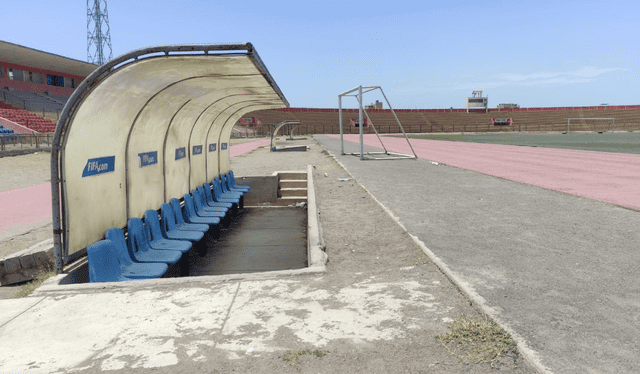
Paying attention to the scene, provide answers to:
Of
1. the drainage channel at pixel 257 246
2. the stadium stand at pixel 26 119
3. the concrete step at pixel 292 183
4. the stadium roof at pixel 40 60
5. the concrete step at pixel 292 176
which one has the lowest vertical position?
the drainage channel at pixel 257 246

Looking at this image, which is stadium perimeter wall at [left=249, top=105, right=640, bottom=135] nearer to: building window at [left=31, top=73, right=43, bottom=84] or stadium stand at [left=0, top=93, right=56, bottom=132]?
building window at [left=31, top=73, right=43, bottom=84]

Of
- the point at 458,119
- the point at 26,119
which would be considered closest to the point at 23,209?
the point at 26,119

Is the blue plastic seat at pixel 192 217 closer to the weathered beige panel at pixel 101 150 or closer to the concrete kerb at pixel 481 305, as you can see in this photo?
the weathered beige panel at pixel 101 150

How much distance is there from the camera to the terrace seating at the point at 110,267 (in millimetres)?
4816

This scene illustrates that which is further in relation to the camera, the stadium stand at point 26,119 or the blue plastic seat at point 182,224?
the stadium stand at point 26,119

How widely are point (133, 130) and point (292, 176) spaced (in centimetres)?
871

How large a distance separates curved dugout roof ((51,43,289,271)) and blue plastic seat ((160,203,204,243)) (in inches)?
10.4


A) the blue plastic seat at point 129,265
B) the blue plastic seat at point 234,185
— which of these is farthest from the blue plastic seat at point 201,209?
the blue plastic seat at point 129,265

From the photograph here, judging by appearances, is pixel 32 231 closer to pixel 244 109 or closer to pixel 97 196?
pixel 97 196

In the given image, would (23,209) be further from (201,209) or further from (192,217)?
(192,217)

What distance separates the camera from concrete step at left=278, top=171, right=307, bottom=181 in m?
15.1

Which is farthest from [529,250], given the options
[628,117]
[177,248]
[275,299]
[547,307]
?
[628,117]

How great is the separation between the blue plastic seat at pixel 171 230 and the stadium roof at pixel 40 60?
37047mm

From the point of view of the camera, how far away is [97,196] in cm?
566
